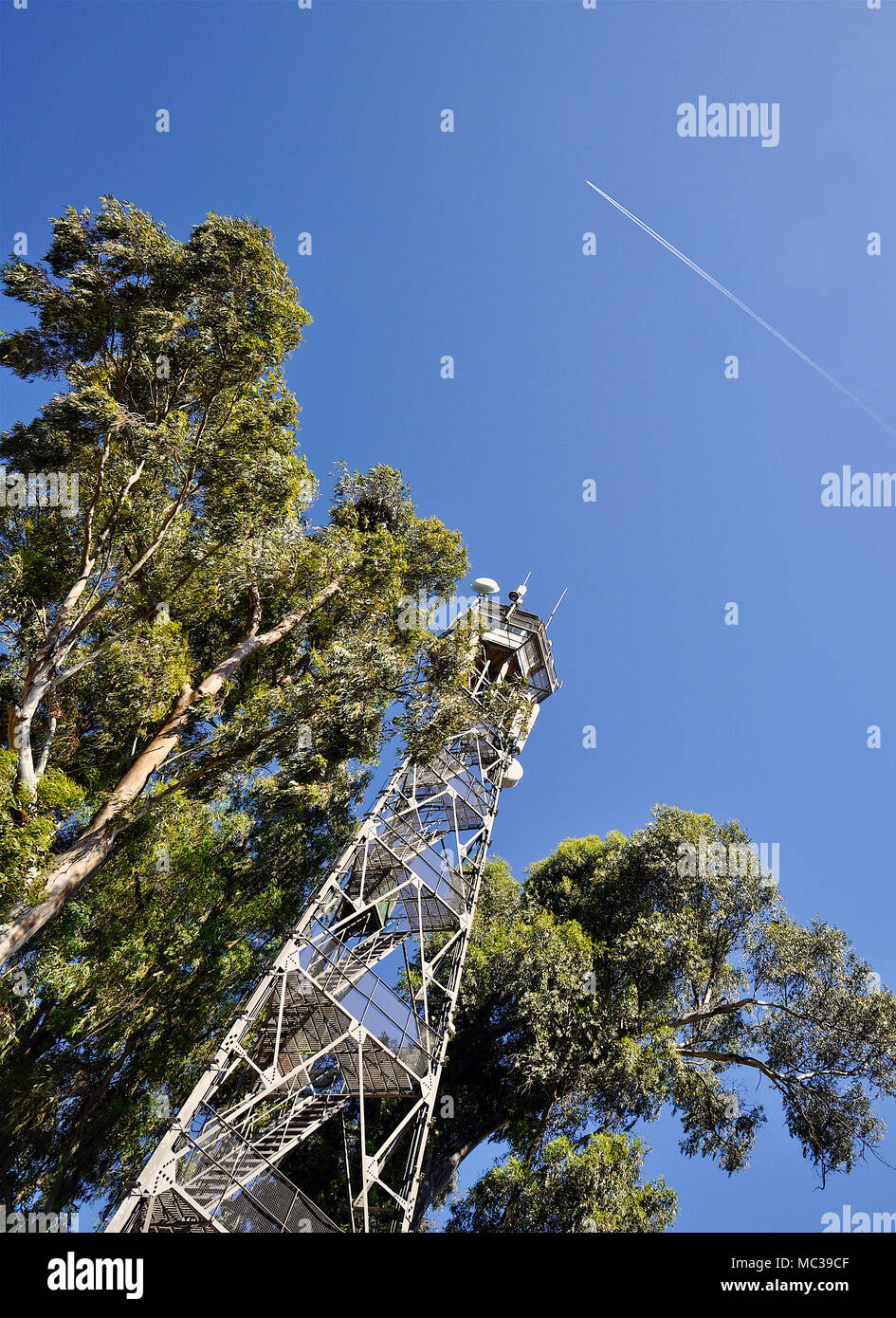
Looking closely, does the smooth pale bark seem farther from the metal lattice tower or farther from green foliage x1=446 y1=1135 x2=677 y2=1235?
green foliage x1=446 y1=1135 x2=677 y2=1235

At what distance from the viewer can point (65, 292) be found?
39.9 ft

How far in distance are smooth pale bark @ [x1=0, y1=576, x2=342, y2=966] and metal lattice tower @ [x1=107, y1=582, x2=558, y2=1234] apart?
3.98 metres

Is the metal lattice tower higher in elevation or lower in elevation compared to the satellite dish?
lower

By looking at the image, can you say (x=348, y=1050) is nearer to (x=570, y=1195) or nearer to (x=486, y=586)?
(x=570, y=1195)

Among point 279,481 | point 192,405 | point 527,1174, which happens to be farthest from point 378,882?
point 192,405

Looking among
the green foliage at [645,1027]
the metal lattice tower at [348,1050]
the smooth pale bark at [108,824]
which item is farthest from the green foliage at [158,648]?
the green foliage at [645,1027]

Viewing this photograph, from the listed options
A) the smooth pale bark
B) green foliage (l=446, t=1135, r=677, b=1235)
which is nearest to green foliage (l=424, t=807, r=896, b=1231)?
green foliage (l=446, t=1135, r=677, b=1235)

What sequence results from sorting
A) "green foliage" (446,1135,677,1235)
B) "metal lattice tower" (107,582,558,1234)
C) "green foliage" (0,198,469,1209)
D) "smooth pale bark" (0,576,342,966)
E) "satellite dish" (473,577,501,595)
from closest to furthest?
"smooth pale bark" (0,576,342,966), "metal lattice tower" (107,582,558,1234), "green foliage" (0,198,469,1209), "green foliage" (446,1135,677,1235), "satellite dish" (473,577,501,595)

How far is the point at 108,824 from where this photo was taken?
31.3 feet

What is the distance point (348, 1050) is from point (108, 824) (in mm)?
5937

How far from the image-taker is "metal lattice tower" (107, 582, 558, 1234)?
9398 mm

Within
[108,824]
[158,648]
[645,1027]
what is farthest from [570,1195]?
[158,648]

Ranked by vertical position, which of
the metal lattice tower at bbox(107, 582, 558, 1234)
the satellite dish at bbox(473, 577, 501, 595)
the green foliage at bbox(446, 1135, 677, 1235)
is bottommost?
the green foliage at bbox(446, 1135, 677, 1235)
